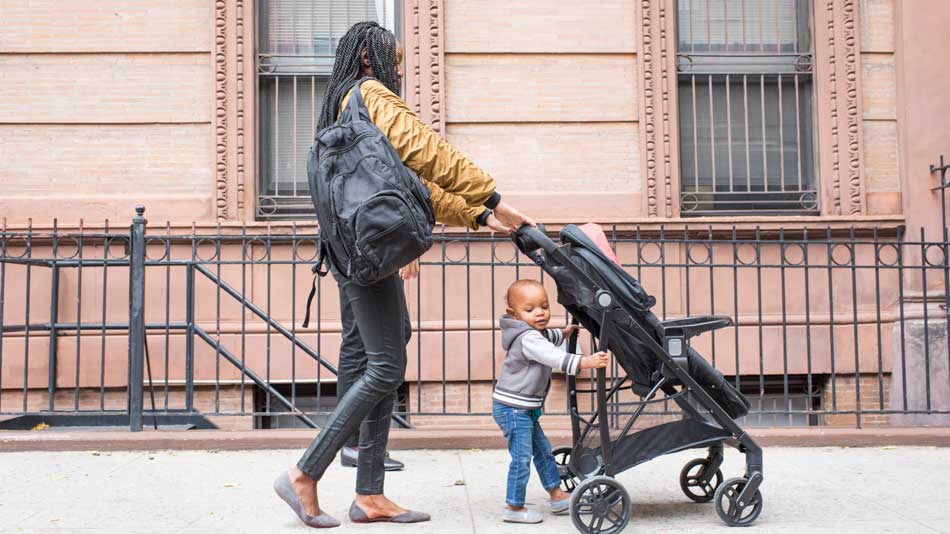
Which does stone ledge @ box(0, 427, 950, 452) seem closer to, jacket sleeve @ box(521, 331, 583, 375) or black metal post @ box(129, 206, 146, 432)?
black metal post @ box(129, 206, 146, 432)

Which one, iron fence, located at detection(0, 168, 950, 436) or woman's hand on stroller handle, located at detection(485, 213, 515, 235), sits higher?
woman's hand on stroller handle, located at detection(485, 213, 515, 235)

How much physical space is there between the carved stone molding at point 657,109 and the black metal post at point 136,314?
4.15 meters

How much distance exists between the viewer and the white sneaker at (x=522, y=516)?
405 centimetres

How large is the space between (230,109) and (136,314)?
2287 millimetres

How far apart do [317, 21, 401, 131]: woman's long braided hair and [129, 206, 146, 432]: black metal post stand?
2.76 meters

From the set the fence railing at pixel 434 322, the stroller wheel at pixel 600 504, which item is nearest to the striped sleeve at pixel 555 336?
the stroller wheel at pixel 600 504

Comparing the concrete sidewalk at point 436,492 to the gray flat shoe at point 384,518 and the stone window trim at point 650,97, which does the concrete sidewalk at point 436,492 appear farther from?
the stone window trim at point 650,97

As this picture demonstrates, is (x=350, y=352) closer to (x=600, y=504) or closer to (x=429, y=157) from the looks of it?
(x=429, y=157)

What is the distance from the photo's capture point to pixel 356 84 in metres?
4.01

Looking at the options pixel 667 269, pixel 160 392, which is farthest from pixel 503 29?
pixel 160 392

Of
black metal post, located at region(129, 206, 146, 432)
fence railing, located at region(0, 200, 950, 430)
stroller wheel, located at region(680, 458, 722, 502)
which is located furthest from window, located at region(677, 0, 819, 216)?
black metal post, located at region(129, 206, 146, 432)

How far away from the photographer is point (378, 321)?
3900 mm

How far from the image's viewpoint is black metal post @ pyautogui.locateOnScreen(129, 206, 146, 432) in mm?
6355

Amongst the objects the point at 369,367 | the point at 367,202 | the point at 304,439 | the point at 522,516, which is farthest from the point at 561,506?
the point at 304,439
